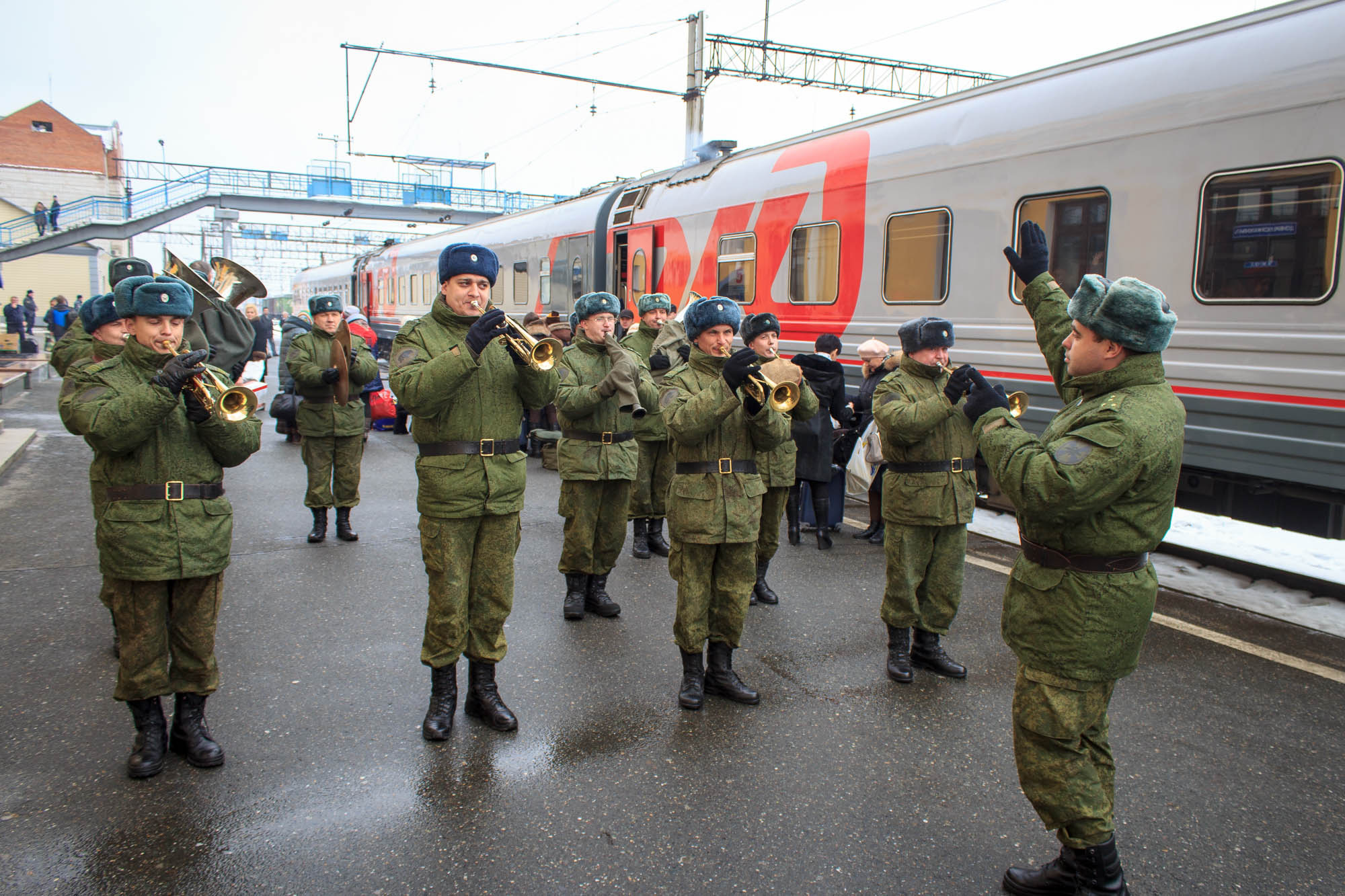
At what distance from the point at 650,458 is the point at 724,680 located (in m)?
2.62

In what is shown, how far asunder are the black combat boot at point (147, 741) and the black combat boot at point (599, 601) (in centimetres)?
249

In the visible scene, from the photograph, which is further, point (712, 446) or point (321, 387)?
point (321, 387)

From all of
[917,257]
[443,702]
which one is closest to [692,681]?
[443,702]

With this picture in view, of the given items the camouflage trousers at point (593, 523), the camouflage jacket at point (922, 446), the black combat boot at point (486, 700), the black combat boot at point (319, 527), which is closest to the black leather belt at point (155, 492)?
the black combat boot at point (486, 700)

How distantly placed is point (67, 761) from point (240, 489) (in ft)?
19.2

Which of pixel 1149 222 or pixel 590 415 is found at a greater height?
pixel 1149 222

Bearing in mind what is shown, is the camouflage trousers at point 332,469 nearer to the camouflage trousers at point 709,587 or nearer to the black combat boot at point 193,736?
the black combat boot at point 193,736

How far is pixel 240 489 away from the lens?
889 centimetres

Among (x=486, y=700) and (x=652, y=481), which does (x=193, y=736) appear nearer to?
(x=486, y=700)

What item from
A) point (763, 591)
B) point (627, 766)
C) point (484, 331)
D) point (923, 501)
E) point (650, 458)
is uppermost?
point (484, 331)

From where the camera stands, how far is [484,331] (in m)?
3.46

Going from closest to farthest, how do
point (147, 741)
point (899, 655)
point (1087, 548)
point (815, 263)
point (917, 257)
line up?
point (1087, 548)
point (147, 741)
point (899, 655)
point (917, 257)
point (815, 263)

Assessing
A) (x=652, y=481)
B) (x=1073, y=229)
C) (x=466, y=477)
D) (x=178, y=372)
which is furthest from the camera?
(x=652, y=481)

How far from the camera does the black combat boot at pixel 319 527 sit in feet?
22.7
